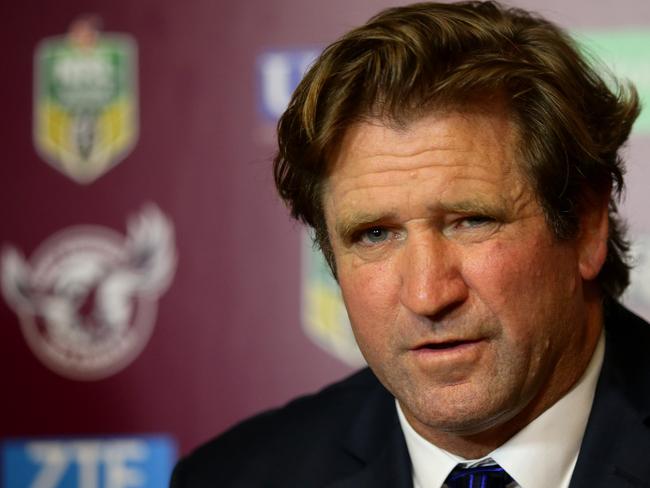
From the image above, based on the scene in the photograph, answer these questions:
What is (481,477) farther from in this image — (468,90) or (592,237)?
(468,90)

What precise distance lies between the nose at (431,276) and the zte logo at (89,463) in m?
1.38

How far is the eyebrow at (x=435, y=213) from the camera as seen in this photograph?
5.41 feet

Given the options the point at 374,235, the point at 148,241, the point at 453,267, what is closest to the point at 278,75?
the point at 148,241

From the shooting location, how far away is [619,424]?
5.85ft

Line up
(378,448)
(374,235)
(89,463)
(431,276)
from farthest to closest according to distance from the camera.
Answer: (89,463), (378,448), (374,235), (431,276)

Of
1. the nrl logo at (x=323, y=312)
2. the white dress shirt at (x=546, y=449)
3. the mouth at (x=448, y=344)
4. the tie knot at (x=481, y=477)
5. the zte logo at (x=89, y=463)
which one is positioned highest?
the mouth at (x=448, y=344)

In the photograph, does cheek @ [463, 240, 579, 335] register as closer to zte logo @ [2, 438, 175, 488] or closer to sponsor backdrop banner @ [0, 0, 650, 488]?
sponsor backdrop banner @ [0, 0, 650, 488]

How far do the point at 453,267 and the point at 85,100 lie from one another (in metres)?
1.56

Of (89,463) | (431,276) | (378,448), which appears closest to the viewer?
(431,276)

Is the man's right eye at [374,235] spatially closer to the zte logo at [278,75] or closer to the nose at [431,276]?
the nose at [431,276]

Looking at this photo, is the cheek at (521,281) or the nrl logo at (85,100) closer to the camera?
the cheek at (521,281)

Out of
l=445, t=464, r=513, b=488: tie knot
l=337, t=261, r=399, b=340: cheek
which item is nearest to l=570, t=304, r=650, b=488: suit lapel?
l=445, t=464, r=513, b=488: tie knot

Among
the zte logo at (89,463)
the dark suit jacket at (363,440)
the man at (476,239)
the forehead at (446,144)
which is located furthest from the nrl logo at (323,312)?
the forehead at (446,144)

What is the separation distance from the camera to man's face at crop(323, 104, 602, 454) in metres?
1.64
